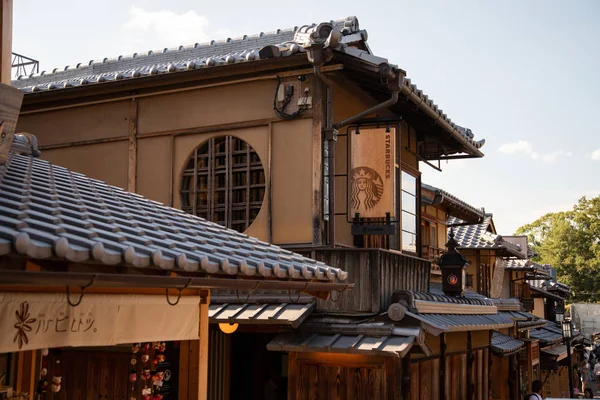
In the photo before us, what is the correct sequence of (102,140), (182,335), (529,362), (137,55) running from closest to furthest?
1. (182,335)
2. (102,140)
3. (137,55)
4. (529,362)

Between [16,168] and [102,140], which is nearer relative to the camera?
[16,168]

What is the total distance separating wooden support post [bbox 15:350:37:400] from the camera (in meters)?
7.50

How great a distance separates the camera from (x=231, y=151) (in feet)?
A: 45.9

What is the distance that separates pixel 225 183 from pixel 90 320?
7.62m

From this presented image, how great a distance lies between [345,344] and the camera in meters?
11.9

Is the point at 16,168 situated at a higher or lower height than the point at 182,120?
lower

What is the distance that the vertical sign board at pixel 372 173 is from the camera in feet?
41.9

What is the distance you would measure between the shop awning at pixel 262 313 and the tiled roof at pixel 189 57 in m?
4.72

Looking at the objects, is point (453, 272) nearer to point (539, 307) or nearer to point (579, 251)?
point (539, 307)

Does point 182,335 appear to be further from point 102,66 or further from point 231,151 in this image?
point 102,66

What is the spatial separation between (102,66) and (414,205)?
9348 mm

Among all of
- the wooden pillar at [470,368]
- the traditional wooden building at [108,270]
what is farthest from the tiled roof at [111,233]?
the wooden pillar at [470,368]

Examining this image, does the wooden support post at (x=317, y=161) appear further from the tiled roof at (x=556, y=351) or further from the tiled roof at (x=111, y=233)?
the tiled roof at (x=556, y=351)

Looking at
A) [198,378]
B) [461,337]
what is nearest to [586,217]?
[461,337]
